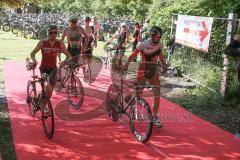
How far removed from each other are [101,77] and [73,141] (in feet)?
22.3

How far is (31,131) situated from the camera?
737 cm

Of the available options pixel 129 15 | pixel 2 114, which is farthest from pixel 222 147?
pixel 129 15

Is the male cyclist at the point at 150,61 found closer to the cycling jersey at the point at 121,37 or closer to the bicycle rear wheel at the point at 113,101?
the bicycle rear wheel at the point at 113,101

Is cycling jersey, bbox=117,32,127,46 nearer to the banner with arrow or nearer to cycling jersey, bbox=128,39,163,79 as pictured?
the banner with arrow

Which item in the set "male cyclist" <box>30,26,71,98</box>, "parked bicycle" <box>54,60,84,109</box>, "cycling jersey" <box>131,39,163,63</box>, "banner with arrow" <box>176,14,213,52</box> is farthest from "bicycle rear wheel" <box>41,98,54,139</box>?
"banner with arrow" <box>176,14,213,52</box>

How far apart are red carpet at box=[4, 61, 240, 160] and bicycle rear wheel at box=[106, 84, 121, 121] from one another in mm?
171

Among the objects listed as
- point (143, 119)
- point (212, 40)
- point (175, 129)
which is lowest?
point (175, 129)

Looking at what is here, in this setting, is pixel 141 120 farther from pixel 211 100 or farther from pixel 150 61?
pixel 211 100

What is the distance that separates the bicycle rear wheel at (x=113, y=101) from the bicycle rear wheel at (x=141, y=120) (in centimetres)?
66

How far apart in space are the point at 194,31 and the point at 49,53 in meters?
5.77

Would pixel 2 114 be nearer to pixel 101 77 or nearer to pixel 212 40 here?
pixel 101 77

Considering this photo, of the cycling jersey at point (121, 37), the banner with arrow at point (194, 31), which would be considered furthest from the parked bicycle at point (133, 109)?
the cycling jersey at point (121, 37)

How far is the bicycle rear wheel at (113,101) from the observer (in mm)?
7708

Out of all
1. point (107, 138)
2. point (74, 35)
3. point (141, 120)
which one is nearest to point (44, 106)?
point (107, 138)
